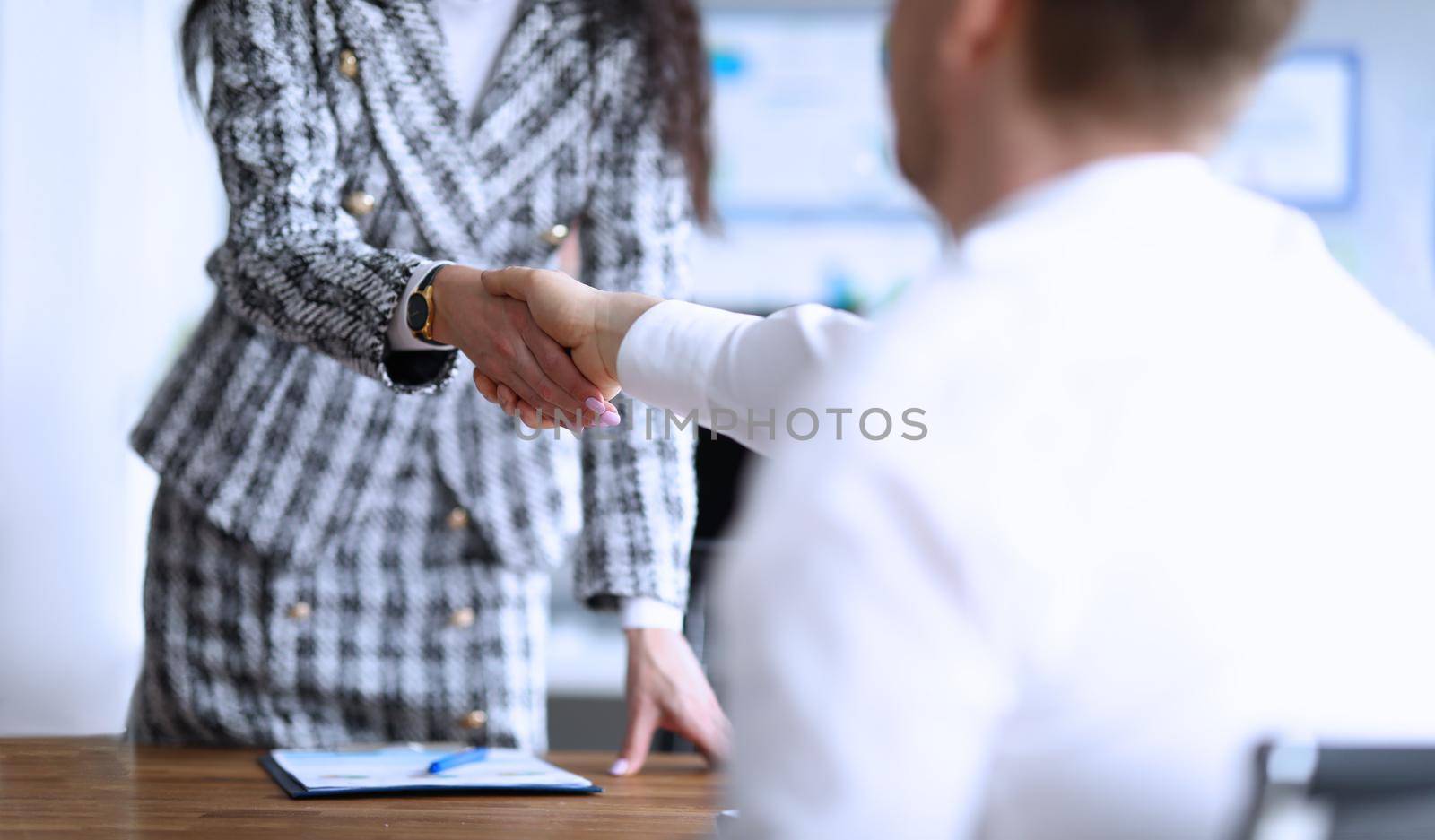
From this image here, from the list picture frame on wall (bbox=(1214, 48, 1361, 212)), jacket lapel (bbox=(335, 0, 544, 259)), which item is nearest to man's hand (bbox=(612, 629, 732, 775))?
jacket lapel (bbox=(335, 0, 544, 259))

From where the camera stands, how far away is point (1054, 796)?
1.50 feet

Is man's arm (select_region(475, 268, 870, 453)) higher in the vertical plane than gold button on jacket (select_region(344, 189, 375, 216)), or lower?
lower

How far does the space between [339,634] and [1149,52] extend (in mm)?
993

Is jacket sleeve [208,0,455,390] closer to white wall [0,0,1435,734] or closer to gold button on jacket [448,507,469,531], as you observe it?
gold button on jacket [448,507,469,531]

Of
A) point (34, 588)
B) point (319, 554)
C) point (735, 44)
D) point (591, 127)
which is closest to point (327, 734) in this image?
point (319, 554)

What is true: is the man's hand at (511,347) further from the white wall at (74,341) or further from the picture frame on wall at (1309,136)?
the picture frame on wall at (1309,136)

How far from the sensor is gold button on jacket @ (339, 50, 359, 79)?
4.17 feet

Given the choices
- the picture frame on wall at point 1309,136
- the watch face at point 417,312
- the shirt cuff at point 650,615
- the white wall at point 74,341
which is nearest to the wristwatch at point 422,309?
the watch face at point 417,312

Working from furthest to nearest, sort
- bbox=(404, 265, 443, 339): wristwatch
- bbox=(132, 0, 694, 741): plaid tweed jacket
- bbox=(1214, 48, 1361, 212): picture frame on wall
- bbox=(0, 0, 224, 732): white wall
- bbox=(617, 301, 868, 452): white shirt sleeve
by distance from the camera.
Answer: bbox=(1214, 48, 1361, 212): picture frame on wall → bbox=(0, 0, 224, 732): white wall → bbox=(132, 0, 694, 741): plaid tweed jacket → bbox=(404, 265, 443, 339): wristwatch → bbox=(617, 301, 868, 452): white shirt sleeve

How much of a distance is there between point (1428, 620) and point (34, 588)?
2.01 meters

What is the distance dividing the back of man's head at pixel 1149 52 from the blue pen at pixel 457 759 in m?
0.74

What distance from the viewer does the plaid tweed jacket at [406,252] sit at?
4.03ft

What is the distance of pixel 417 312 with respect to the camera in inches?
43.6

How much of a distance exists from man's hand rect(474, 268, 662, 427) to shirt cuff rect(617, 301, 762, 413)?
0.25 feet
